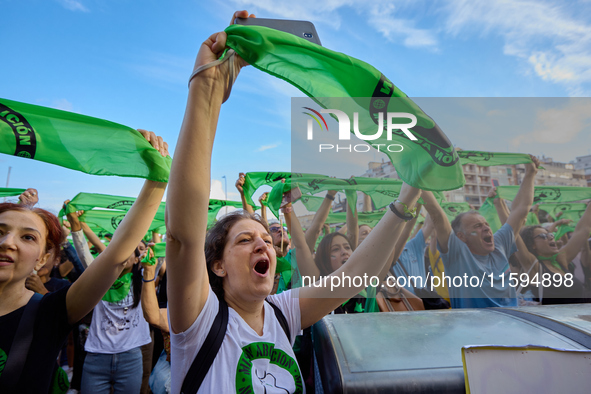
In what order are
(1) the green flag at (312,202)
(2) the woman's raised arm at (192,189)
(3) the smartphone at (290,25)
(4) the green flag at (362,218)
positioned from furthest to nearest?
(4) the green flag at (362,218) → (1) the green flag at (312,202) → (3) the smartphone at (290,25) → (2) the woman's raised arm at (192,189)

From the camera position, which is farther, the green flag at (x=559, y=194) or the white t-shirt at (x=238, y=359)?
the green flag at (x=559, y=194)

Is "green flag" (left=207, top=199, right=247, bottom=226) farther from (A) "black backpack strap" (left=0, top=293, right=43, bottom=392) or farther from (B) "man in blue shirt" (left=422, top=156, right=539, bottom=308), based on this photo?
(A) "black backpack strap" (left=0, top=293, right=43, bottom=392)

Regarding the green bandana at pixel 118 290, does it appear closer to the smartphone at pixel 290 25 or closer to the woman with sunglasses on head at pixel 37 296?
the woman with sunglasses on head at pixel 37 296

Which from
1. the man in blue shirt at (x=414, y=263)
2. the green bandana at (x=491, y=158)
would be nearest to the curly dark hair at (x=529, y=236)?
the green bandana at (x=491, y=158)

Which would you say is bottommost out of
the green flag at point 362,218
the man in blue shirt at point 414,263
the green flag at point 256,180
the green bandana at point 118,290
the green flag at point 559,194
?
the green bandana at point 118,290

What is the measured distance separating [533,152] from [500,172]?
28 centimetres

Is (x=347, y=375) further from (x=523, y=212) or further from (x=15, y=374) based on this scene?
(x=523, y=212)

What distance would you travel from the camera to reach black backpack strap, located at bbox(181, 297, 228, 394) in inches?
44.9

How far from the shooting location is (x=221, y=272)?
152 centimetres

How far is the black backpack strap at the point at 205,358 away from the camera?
3.74 ft

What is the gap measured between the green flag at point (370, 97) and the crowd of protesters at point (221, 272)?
0.15 m

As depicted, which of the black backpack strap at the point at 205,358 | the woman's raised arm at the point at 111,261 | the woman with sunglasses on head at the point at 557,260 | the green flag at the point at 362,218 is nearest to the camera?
the black backpack strap at the point at 205,358

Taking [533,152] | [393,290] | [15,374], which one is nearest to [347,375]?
[15,374]

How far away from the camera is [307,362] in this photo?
245 centimetres
